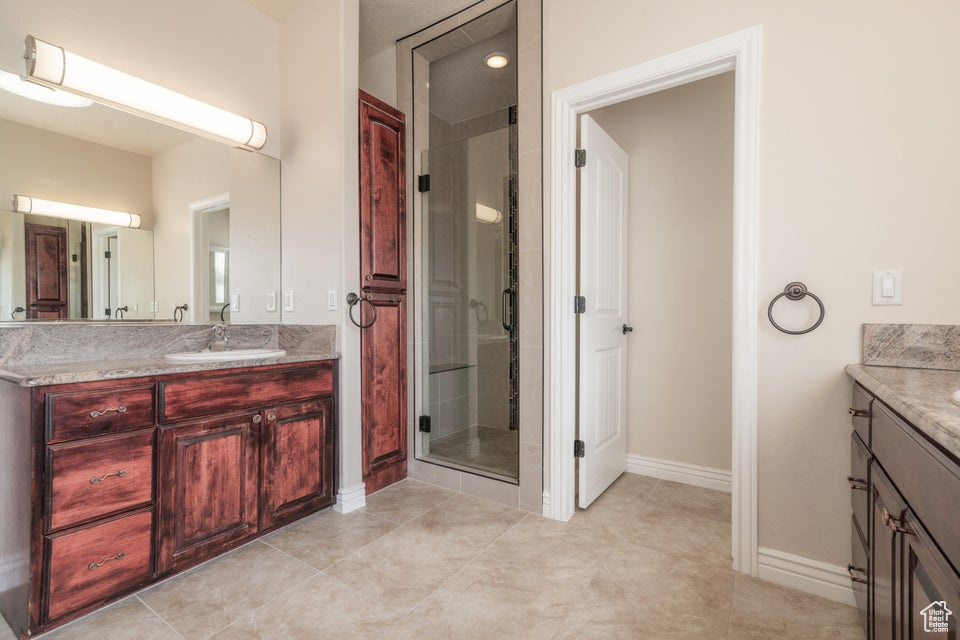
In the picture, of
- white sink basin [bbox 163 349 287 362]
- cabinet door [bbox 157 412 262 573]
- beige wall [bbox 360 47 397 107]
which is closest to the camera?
cabinet door [bbox 157 412 262 573]

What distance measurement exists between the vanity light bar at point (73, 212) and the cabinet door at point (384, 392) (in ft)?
3.78

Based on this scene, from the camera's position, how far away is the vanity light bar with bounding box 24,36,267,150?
5.61 feet

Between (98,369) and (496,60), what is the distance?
8.85ft

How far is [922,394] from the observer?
0.95 meters

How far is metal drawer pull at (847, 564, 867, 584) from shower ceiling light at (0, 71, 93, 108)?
3317 millimetres

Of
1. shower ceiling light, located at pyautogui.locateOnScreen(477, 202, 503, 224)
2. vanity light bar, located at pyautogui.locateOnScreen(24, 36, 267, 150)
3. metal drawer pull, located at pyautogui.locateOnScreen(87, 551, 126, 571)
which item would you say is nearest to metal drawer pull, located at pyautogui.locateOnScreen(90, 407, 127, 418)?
metal drawer pull, located at pyautogui.locateOnScreen(87, 551, 126, 571)

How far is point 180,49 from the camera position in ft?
7.41

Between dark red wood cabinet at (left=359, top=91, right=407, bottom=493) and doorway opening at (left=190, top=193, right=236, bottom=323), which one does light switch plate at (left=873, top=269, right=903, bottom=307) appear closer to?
dark red wood cabinet at (left=359, top=91, right=407, bottom=493)

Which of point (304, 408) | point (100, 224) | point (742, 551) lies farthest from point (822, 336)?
point (100, 224)

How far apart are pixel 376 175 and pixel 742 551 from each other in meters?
2.49

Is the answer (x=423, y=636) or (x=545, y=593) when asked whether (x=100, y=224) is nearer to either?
(x=423, y=636)

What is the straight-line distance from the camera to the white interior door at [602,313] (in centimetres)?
227

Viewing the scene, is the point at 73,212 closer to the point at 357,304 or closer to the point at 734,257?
the point at 357,304

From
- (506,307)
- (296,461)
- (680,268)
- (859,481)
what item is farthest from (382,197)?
(859,481)
